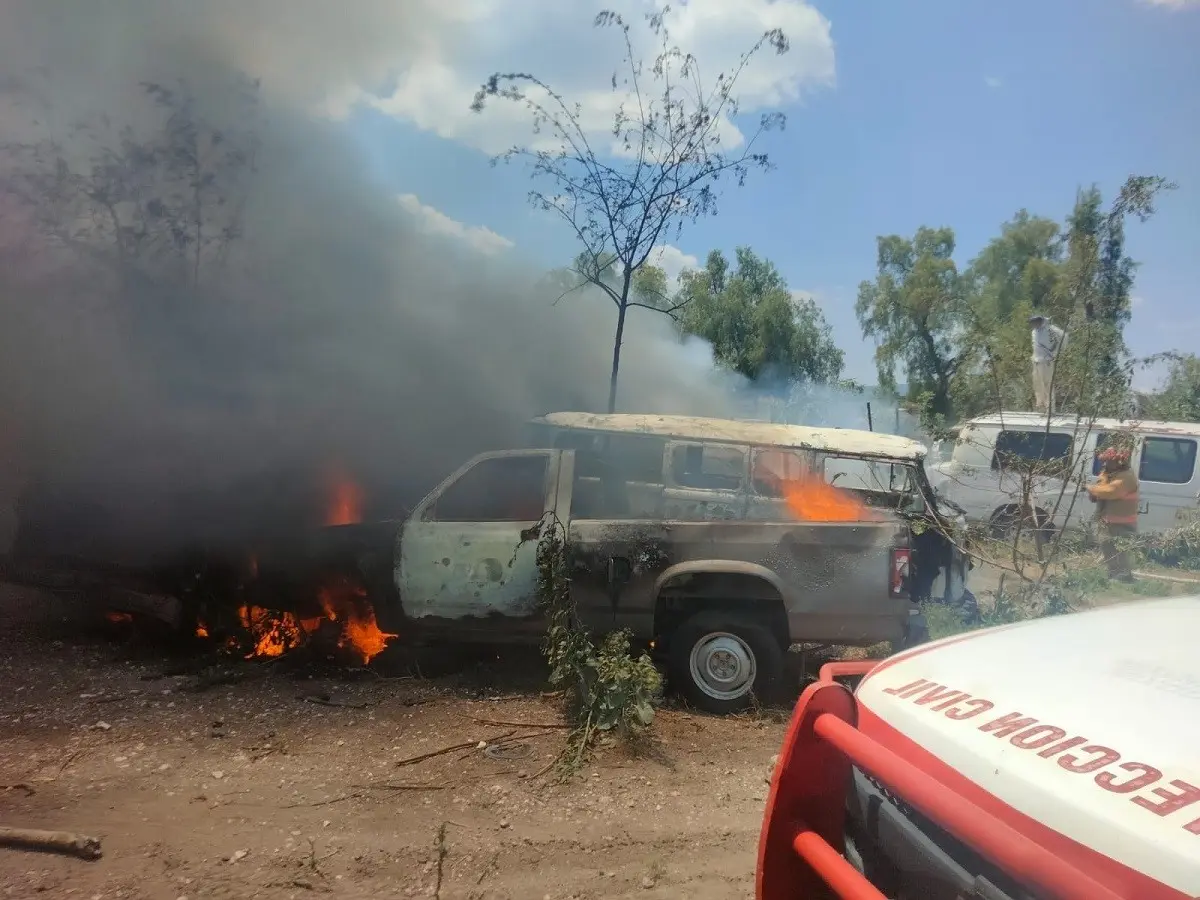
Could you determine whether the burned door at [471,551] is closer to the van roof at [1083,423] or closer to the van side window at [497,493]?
the van side window at [497,493]

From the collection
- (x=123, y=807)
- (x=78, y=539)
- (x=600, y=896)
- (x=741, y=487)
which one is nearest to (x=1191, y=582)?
(x=741, y=487)

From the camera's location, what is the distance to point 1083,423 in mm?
5680

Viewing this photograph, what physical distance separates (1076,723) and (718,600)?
11.1ft

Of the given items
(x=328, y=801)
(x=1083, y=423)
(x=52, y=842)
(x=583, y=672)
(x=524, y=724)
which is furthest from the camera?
(x=1083, y=423)

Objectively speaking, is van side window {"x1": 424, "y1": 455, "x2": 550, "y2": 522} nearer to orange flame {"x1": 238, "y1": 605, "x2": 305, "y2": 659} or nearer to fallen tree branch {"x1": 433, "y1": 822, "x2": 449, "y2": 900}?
orange flame {"x1": 238, "y1": 605, "x2": 305, "y2": 659}

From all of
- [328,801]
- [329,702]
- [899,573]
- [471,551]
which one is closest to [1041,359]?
[899,573]

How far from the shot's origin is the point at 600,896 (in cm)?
303

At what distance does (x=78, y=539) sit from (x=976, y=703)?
613 cm

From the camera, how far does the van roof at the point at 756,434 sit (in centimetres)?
520

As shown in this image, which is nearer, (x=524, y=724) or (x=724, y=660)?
(x=524, y=724)

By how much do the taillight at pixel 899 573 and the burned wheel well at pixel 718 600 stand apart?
0.66m

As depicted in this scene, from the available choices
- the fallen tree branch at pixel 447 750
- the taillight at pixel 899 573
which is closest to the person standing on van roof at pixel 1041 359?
the taillight at pixel 899 573

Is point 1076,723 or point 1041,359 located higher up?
point 1041,359

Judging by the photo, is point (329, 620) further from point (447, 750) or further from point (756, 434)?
point (756, 434)
